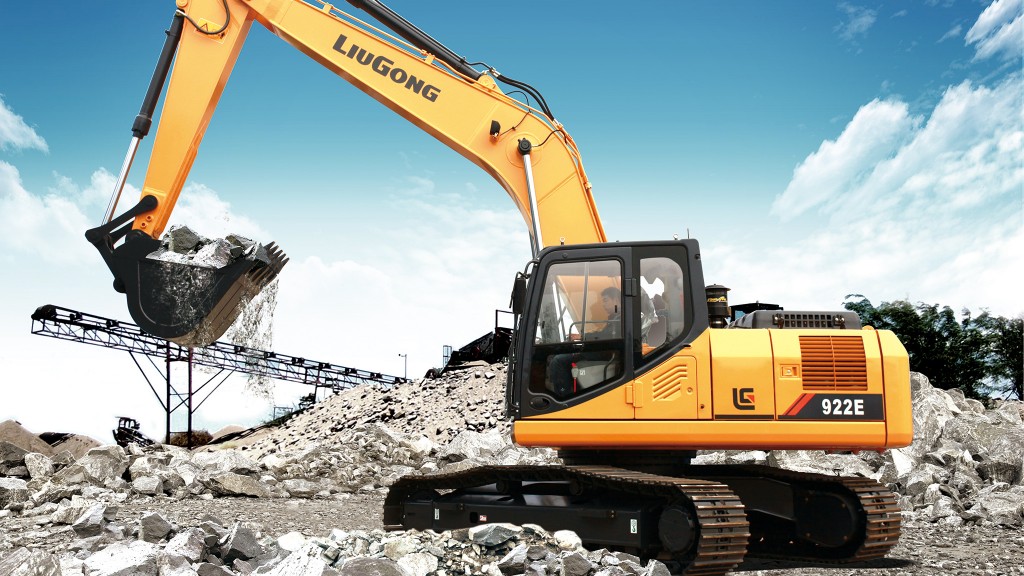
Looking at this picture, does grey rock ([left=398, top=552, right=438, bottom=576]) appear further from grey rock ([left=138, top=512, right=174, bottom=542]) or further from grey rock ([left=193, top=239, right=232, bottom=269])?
grey rock ([left=193, top=239, right=232, bottom=269])

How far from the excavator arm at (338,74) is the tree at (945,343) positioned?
733 inches

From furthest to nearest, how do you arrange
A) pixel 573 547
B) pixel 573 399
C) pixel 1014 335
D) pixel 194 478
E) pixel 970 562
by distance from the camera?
pixel 1014 335 < pixel 194 478 < pixel 970 562 < pixel 573 399 < pixel 573 547

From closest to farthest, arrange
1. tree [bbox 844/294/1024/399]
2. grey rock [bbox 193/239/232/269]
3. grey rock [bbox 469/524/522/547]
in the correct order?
grey rock [bbox 469/524/522/547], grey rock [bbox 193/239/232/269], tree [bbox 844/294/1024/399]

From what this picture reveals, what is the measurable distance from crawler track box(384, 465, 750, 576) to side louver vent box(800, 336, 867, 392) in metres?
1.05

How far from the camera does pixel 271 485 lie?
11.7 m

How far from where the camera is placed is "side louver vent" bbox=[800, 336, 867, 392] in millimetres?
6270

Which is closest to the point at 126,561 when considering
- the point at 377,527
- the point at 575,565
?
the point at 575,565

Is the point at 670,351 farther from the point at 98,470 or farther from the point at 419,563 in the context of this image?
the point at 98,470

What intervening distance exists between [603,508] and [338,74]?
4.79m

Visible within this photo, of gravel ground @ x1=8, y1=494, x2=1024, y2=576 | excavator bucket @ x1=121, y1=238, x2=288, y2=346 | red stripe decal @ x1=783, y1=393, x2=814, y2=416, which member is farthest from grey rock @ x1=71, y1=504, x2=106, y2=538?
red stripe decal @ x1=783, y1=393, x2=814, y2=416

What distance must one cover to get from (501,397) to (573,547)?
14017 mm

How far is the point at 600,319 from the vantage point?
6.23m

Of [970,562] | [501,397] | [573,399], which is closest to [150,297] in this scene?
[573,399]

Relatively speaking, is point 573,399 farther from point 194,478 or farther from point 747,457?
point 194,478
